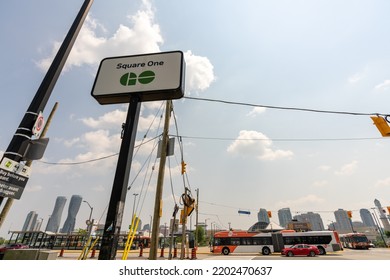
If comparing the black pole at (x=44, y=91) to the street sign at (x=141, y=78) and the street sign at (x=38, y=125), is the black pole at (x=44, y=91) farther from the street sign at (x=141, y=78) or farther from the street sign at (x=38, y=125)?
the street sign at (x=141, y=78)

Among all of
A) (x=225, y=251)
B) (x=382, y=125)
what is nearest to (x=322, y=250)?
(x=225, y=251)

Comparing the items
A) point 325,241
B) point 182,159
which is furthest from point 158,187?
point 325,241

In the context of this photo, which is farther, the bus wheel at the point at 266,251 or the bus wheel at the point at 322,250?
the bus wheel at the point at 266,251

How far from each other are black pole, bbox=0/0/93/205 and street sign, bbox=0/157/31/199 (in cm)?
12

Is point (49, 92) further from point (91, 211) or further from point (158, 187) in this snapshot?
point (91, 211)

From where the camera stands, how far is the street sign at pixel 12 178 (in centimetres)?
360

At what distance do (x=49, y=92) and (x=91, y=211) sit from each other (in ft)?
133

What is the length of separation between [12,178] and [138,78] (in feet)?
10.6

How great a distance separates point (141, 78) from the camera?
5219mm

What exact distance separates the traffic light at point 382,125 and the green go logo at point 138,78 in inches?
326

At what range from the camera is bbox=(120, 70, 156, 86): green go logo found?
5.18 m

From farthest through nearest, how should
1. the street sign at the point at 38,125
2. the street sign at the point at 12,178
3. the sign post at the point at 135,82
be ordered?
1. the sign post at the point at 135,82
2. the street sign at the point at 38,125
3. the street sign at the point at 12,178

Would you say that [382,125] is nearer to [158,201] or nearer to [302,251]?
[158,201]

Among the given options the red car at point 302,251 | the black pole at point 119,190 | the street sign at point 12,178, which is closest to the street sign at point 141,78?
the black pole at point 119,190
